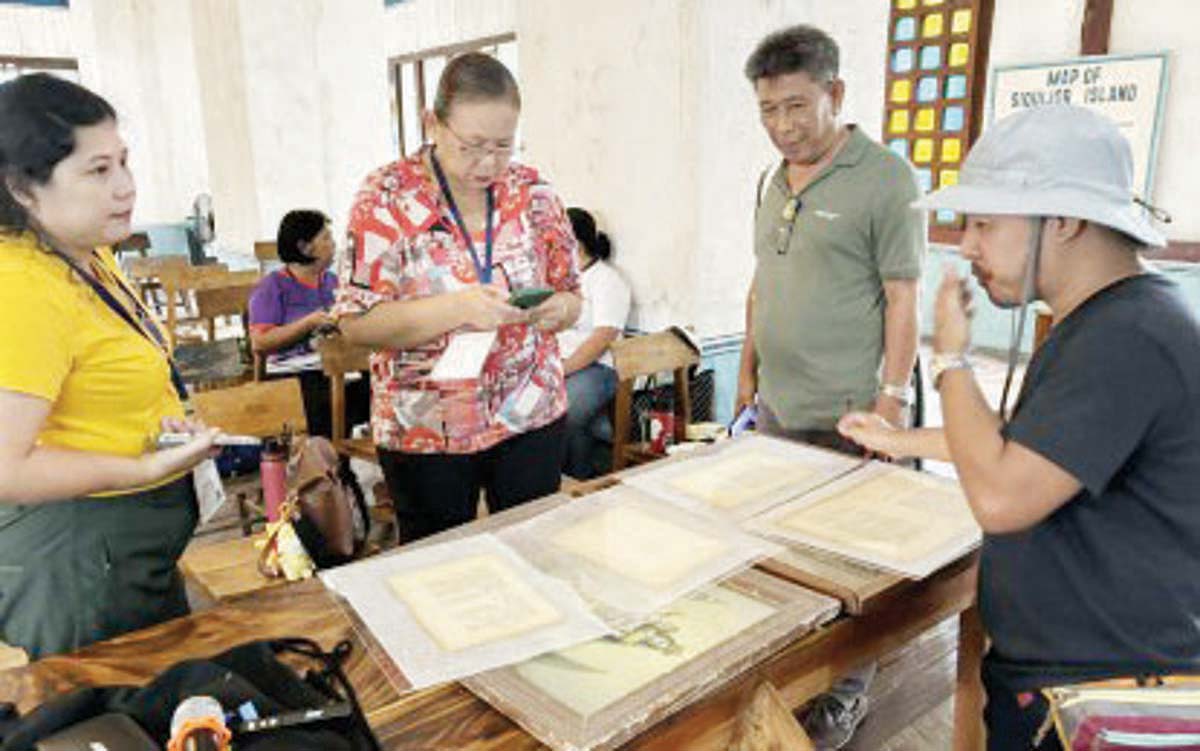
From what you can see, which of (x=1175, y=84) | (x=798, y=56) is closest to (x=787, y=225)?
(x=798, y=56)

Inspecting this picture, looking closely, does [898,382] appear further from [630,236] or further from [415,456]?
[630,236]

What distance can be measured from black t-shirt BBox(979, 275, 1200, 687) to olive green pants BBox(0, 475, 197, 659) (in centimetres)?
130

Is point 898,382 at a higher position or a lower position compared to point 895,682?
higher

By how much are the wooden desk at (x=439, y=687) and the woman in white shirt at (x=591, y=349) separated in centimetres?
204

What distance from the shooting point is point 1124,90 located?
4.91 m

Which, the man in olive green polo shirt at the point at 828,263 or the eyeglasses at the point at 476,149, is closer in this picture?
the eyeglasses at the point at 476,149

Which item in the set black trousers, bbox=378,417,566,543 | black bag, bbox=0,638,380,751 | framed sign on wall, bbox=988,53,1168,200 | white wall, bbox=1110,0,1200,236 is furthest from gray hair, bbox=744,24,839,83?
white wall, bbox=1110,0,1200,236

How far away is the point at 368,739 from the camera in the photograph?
870 millimetres

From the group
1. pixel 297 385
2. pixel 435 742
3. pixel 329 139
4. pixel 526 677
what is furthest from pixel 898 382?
pixel 329 139

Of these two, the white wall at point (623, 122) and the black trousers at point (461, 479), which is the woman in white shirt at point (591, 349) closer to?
the white wall at point (623, 122)

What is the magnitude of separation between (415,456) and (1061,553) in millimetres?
1193

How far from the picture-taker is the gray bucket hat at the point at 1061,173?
1.00 metres

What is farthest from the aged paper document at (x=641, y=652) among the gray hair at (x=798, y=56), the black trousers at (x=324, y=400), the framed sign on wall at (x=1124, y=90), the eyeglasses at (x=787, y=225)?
the framed sign on wall at (x=1124, y=90)

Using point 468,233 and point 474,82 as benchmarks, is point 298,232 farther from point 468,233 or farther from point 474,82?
point 474,82
